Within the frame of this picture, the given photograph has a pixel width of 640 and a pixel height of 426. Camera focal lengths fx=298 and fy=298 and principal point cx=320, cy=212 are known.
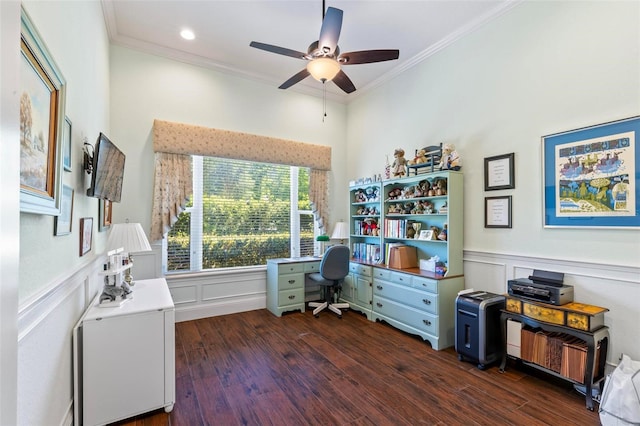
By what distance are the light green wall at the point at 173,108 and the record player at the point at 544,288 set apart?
3595mm

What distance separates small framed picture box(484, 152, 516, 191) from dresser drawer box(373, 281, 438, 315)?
134 centimetres

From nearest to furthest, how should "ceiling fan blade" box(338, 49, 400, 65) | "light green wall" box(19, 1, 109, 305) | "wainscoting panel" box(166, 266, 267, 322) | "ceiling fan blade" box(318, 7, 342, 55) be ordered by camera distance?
1. "light green wall" box(19, 1, 109, 305)
2. "ceiling fan blade" box(318, 7, 342, 55)
3. "ceiling fan blade" box(338, 49, 400, 65)
4. "wainscoting panel" box(166, 266, 267, 322)

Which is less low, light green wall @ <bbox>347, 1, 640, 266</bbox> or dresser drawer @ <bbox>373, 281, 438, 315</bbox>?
light green wall @ <bbox>347, 1, 640, 266</bbox>

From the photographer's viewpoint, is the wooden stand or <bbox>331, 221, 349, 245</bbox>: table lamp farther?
<bbox>331, 221, 349, 245</bbox>: table lamp

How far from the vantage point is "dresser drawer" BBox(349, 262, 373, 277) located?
13.5 ft

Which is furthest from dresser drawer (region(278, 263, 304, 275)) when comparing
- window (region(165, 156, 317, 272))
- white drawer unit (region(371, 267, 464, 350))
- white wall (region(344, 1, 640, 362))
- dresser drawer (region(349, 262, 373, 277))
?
white wall (region(344, 1, 640, 362))

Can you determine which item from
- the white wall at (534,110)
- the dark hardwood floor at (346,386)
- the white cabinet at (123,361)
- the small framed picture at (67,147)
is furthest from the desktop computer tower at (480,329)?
the small framed picture at (67,147)

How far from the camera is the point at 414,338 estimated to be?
343 cm

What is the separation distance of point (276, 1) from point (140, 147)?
2415 millimetres

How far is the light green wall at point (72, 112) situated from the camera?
1.24 m

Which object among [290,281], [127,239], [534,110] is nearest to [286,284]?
[290,281]

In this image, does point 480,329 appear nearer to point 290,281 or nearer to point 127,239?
point 290,281

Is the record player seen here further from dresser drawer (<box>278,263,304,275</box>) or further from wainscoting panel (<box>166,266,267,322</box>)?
wainscoting panel (<box>166,266,267,322</box>)

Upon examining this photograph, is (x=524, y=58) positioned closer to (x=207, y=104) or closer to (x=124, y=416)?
(x=207, y=104)
